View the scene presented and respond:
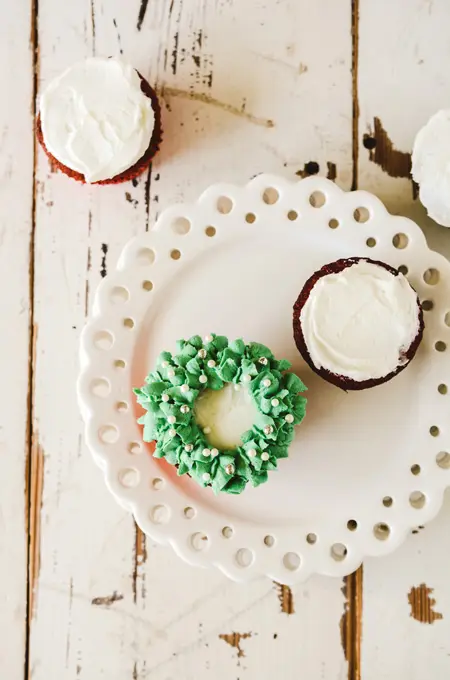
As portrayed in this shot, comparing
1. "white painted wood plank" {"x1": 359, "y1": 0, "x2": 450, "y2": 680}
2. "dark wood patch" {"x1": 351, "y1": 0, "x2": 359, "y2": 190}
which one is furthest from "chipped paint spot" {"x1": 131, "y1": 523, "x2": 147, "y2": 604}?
"dark wood patch" {"x1": 351, "y1": 0, "x2": 359, "y2": 190}

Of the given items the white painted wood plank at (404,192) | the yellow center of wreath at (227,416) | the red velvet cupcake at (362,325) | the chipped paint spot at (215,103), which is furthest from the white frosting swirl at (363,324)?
the chipped paint spot at (215,103)

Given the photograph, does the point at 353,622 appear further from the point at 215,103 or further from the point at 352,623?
the point at 215,103

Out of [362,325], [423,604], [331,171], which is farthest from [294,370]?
[423,604]

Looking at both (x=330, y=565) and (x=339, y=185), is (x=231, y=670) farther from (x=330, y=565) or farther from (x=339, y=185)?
(x=339, y=185)

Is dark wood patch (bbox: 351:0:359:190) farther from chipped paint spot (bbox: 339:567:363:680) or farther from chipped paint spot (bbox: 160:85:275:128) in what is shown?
chipped paint spot (bbox: 339:567:363:680)

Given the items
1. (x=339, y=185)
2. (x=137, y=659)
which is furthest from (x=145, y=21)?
(x=137, y=659)

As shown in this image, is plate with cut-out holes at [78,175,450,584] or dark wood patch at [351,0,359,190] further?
dark wood patch at [351,0,359,190]
